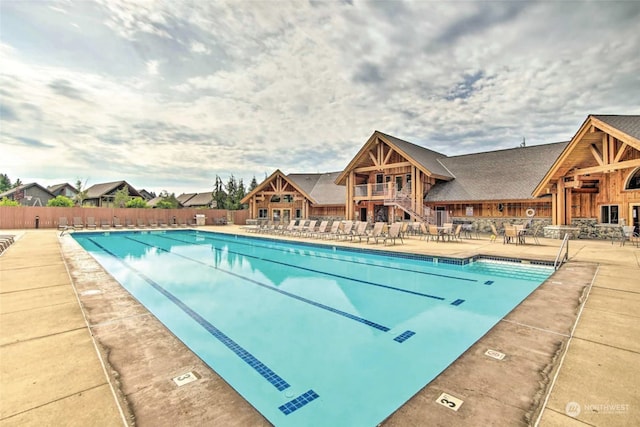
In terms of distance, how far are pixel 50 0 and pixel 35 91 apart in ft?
24.9

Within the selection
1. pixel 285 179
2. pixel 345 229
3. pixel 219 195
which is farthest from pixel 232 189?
pixel 345 229

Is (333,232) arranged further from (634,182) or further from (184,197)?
(184,197)

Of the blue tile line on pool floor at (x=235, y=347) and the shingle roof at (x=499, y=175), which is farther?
the shingle roof at (x=499, y=175)

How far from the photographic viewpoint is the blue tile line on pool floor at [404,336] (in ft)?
14.8

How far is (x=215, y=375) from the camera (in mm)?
2678

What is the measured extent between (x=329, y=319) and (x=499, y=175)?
1925 centimetres

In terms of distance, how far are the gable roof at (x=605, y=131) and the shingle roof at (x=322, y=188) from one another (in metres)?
15.0

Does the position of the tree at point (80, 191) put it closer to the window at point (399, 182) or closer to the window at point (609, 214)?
the window at point (399, 182)

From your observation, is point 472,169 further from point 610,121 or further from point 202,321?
point 202,321

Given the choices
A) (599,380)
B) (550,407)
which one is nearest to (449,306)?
(599,380)

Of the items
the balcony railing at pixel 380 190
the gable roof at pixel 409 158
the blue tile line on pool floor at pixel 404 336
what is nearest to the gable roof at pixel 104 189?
the gable roof at pixel 409 158

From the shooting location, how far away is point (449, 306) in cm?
596

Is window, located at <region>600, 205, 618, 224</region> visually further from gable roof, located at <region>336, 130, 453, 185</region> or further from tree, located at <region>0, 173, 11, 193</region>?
tree, located at <region>0, 173, 11, 193</region>

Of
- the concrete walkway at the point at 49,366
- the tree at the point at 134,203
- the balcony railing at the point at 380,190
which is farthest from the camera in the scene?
the tree at the point at 134,203
